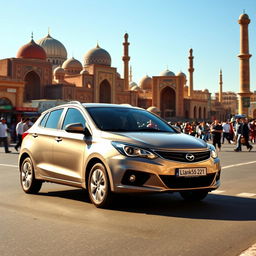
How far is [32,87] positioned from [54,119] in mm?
57250

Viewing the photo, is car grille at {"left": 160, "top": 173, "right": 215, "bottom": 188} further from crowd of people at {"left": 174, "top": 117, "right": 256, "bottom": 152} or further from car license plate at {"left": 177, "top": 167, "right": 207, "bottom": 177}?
crowd of people at {"left": 174, "top": 117, "right": 256, "bottom": 152}

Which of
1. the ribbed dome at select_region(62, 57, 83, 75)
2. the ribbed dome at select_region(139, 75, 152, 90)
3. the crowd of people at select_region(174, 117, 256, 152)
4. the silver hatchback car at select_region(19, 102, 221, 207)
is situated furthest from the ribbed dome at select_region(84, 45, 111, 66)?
the silver hatchback car at select_region(19, 102, 221, 207)

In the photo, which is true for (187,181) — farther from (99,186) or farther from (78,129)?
(78,129)

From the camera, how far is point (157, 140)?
19.0ft

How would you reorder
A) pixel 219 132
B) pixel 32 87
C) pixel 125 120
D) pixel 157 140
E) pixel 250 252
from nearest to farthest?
pixel 250 252, pixel 157 140, pixel 125 120, pixel 219 132, pixel 32 87

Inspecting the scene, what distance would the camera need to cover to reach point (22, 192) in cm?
760

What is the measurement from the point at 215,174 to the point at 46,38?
7935 cm

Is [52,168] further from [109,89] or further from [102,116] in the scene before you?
[109,89]

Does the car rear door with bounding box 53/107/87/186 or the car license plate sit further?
the car rear door with bounding box 53/107/87/186

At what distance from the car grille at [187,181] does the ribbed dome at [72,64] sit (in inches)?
2873

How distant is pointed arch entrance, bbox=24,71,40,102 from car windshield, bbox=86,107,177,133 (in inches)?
2245

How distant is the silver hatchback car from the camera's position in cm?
559

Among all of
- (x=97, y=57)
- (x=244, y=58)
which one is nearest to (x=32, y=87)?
(x=97, y=57)

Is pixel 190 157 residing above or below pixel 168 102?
below
